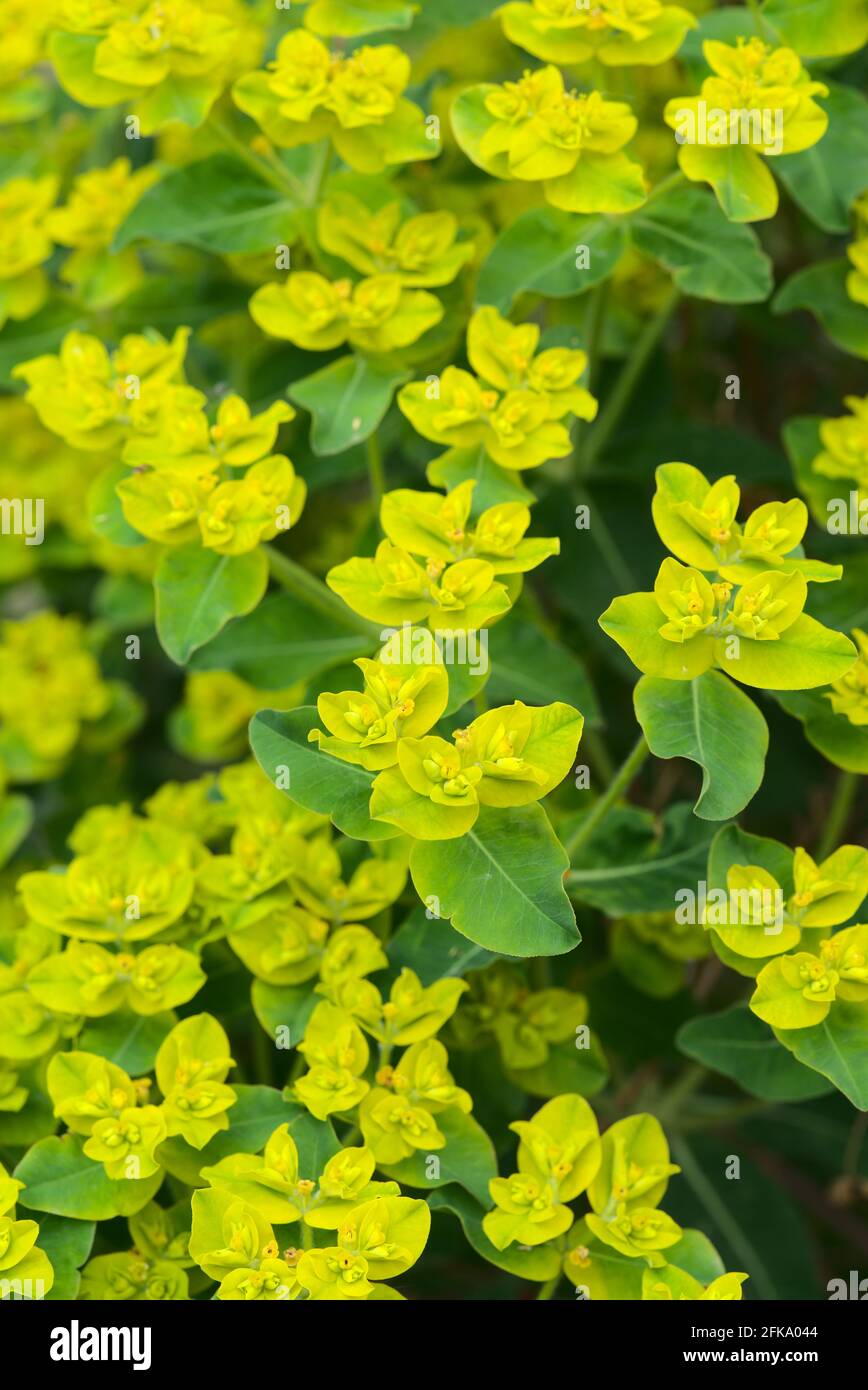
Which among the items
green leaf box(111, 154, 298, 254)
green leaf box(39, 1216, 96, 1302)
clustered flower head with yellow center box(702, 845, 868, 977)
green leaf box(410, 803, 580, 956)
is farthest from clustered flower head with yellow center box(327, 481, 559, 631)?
→ green leaf box(39, 1216, 96, 1302)

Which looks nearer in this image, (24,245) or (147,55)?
(147,55)

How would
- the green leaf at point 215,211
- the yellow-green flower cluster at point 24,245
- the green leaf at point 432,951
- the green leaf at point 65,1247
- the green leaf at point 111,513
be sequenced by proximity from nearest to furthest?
1. the green leaf at point 65,1247
2. the green leaf at point 432,951
3. the green leaf at point 111,513
4. the green leaf at point 215,211
5. the yellow-green flower cluster at point 24,245

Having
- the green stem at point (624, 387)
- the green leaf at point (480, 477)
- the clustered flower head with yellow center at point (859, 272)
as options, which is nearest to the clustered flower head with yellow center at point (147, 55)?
the green leaf at point (480, 477)

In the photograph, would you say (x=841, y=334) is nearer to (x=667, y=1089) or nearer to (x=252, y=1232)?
(x=667, y=1089)

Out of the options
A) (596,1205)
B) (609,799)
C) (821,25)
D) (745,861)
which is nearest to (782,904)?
(745,861)

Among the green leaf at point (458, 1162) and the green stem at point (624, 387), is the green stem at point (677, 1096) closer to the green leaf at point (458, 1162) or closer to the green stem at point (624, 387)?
the green leaf at point (458, 1162)

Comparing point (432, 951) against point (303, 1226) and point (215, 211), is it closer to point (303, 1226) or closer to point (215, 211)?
point (303, 1226)
